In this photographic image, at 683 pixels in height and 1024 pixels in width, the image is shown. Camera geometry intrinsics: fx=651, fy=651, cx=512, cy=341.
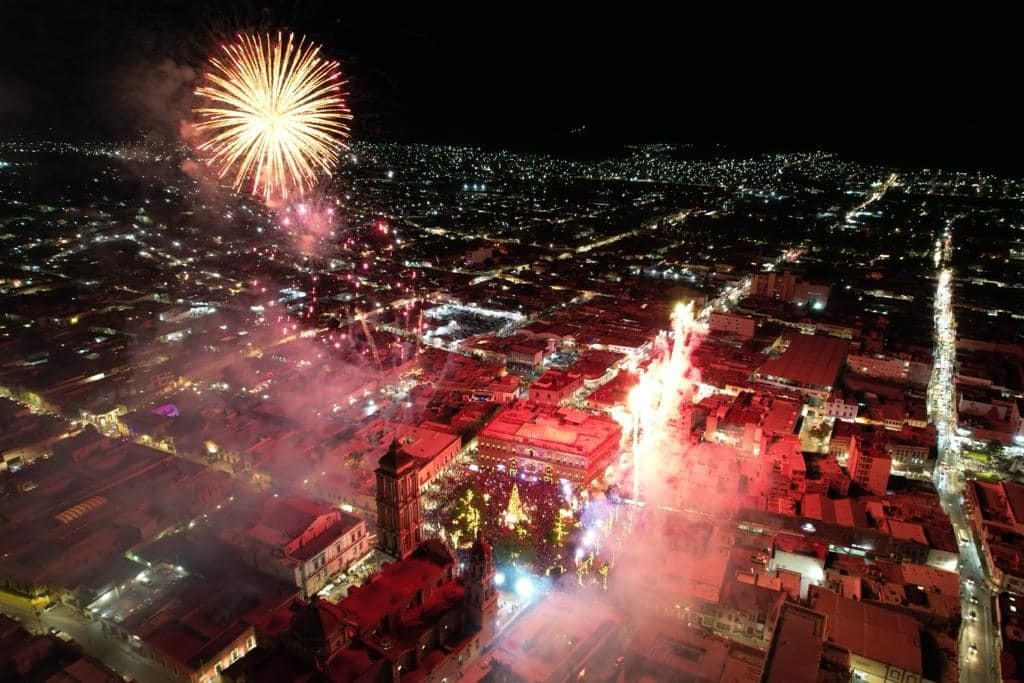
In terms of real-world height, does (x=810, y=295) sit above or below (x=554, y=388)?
above

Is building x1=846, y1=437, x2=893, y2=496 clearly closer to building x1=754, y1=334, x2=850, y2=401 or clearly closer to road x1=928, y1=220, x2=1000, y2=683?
road x1=928, y1=220, x2=1000, y2=683

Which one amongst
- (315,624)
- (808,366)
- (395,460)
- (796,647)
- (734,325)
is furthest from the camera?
(734,325)

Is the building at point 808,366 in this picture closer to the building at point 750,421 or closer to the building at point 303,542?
the building at point 750,421

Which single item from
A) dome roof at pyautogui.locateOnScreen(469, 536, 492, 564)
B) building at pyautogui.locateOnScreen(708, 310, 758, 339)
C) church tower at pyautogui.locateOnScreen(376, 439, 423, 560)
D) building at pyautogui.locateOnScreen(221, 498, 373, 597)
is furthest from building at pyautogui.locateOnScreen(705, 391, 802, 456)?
building at pyautogui.locateOnScreen(221, 498, 373, 597)

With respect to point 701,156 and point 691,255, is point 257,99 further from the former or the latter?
point 701,156

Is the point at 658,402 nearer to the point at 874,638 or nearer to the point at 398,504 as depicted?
the point at 874,638

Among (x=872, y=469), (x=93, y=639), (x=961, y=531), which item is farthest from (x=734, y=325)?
(x=93, y=639)
